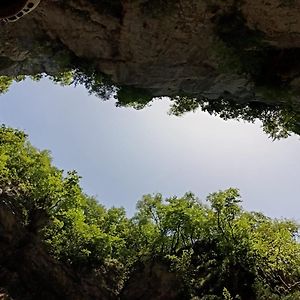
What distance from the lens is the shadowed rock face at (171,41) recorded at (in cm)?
1313

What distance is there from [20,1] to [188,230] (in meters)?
22.6

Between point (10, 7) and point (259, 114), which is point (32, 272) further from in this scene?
point (10, 7)

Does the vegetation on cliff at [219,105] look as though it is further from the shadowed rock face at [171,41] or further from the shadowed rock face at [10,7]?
the shadowed rock face at [10,7]

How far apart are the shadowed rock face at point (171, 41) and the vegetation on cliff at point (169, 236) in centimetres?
945

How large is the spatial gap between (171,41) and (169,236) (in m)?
14.0

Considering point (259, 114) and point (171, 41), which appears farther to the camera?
point (259, 114)

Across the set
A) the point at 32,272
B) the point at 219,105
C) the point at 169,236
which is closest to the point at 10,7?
the point at 219,105

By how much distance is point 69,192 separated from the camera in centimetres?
2536

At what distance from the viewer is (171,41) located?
13.8 m

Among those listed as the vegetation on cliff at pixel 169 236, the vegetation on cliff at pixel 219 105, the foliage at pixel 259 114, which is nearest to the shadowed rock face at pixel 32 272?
the vegetation on cliff at pixel 169 236

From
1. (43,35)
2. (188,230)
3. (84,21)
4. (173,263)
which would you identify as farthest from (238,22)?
(188,230)

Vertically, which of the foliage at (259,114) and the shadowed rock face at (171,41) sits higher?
the foliage at (259,114)

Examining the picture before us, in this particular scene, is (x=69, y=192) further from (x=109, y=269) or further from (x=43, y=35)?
(x=43, y=35)

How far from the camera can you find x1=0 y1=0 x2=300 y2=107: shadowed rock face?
13133 mm
